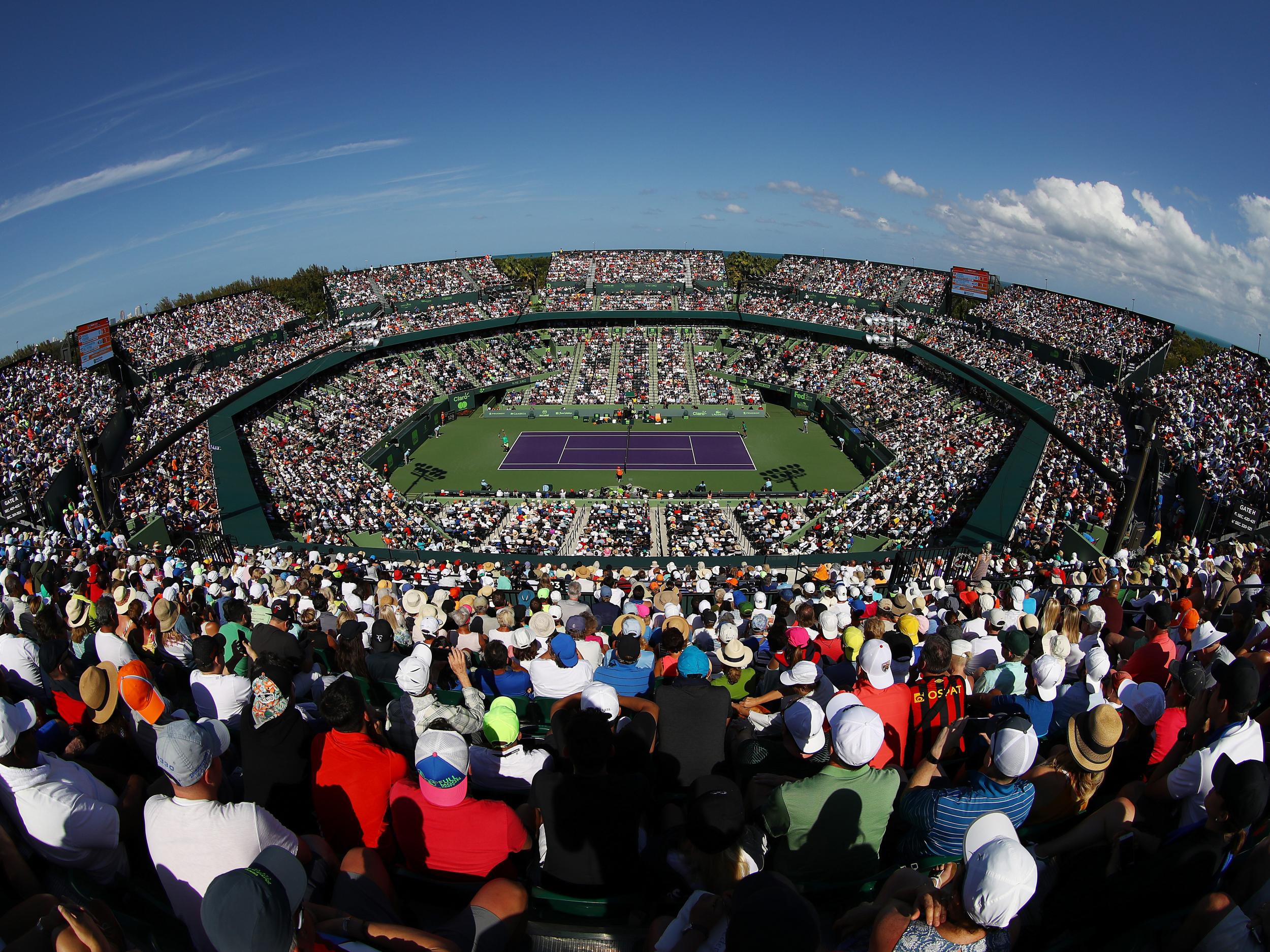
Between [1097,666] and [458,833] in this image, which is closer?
[458,833]

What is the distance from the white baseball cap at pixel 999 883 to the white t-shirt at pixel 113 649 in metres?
7.50

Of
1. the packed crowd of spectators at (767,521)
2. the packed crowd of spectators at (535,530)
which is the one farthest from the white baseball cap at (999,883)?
the packed crowd of spectators at (767,521)

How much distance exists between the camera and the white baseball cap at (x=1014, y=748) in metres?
3.61

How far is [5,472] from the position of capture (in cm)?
2311

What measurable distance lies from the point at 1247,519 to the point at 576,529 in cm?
2262

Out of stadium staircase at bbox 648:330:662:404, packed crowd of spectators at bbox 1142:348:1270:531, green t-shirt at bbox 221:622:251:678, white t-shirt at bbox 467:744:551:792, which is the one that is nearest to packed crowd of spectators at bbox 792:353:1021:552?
packed crowd of spectators at bbox 1142:348:1270:531

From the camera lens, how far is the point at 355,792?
4.09 meters

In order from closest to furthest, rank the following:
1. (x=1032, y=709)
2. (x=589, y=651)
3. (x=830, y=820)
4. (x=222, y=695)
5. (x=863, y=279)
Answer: (x=830, y=820) → (x=1032, y=709) → (x=222, y=695) → (x=589, y=651) → (x=863, y=279)

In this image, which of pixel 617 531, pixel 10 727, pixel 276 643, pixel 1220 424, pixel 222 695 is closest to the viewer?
pixel 10 727

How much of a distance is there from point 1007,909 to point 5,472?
31.2 meters

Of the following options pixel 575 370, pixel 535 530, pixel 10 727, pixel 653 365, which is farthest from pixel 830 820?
pixel 653 365

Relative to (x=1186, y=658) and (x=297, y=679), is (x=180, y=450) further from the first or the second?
(x=1186, y=658)

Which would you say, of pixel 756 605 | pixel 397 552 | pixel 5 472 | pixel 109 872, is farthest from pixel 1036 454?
pixel 5 472

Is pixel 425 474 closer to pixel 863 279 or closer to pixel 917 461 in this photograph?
pixel 917 461
